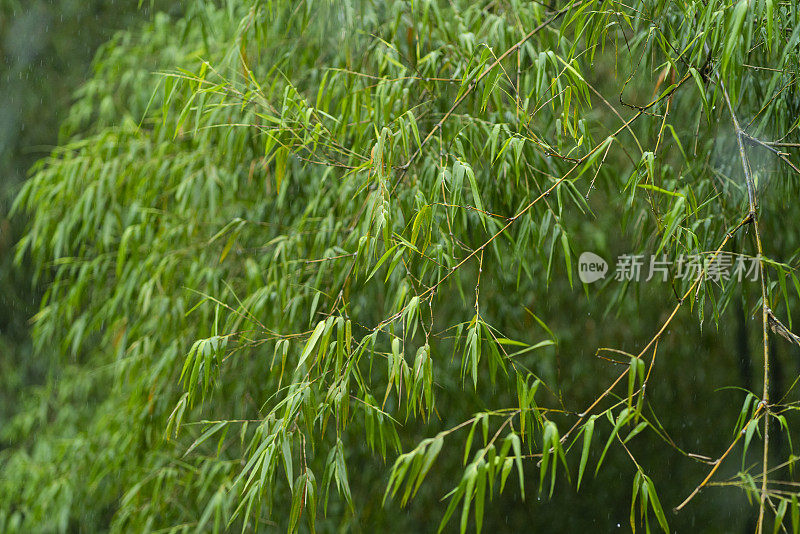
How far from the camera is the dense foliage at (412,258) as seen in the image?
4.45 feet

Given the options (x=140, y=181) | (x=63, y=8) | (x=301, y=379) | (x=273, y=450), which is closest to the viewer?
(x=273, y=450)

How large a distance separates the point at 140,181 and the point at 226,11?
2.04 feet

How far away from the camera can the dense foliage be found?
136cm

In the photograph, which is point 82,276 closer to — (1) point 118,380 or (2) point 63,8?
(1) point 118,380

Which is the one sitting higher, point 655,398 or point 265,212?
point 265,212

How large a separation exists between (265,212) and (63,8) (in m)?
1.91

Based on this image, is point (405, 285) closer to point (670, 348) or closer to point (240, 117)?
point (240, 117)

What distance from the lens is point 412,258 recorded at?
4.78 ft

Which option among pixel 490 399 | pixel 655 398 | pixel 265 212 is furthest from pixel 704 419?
pixel 265 212

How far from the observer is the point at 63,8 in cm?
333

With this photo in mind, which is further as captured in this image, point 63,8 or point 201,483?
point 63,8

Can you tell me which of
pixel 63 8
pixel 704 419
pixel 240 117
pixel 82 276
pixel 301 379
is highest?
pixel 63 8

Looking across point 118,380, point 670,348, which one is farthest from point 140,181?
point 670,348

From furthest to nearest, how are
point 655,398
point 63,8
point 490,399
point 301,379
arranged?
point 63,8 → point 655,398 → point 490,399 → point 301,379
